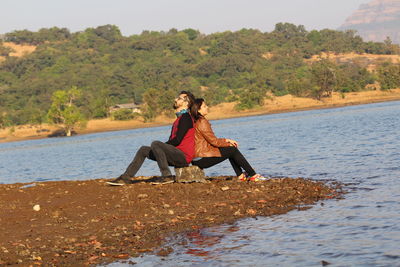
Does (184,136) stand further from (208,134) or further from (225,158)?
(225,158)

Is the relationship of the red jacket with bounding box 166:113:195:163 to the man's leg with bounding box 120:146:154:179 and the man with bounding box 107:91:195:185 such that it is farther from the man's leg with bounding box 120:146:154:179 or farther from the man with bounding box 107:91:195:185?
the man's leg with bounding box 120:146:154:179

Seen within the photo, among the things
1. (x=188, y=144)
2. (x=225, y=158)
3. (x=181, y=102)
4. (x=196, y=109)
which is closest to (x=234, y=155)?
(x=225, y=158)

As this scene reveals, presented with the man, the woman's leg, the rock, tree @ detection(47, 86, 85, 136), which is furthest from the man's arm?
tree @ detection(47, 86, 85, 136)

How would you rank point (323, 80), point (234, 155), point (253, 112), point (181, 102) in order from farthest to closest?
point (253, 112)
point (323, 80)
point (234, 155)
point (181, 102)

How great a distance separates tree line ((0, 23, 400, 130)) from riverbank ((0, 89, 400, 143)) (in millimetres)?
1484

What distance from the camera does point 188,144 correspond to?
44.9 ft

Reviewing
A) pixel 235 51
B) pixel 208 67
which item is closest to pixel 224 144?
pixel 208 67

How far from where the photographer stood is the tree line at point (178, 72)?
11088 centimetres

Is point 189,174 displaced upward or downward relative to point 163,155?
downward

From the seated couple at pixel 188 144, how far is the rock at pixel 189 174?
0.16 m

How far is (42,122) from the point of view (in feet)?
360

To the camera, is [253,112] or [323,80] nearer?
[323,80]

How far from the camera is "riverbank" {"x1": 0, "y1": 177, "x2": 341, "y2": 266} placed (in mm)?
9258

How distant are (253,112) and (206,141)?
97112 millimetres
